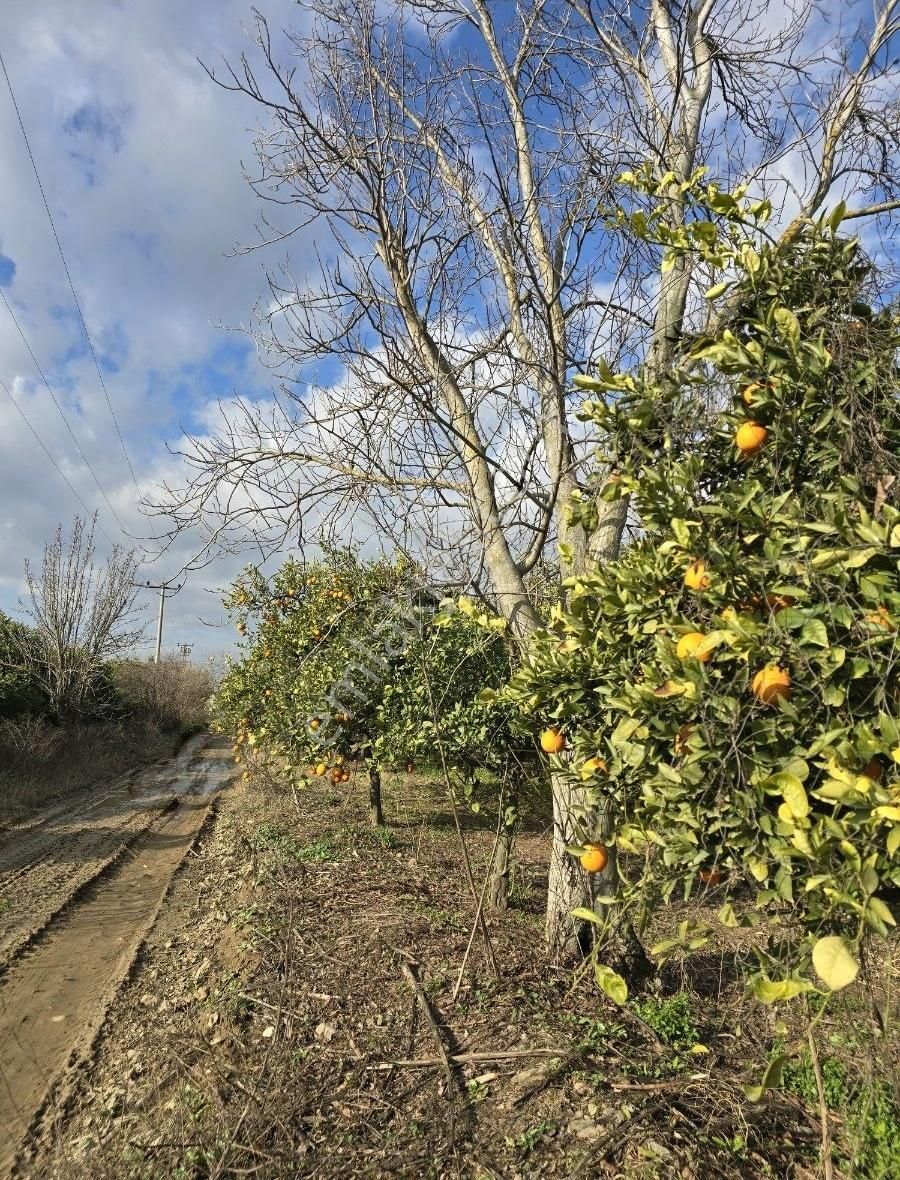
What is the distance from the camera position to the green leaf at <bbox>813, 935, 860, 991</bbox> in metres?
1.13

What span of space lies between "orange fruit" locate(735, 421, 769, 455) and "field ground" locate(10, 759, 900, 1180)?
130cm

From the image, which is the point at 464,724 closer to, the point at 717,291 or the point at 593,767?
the point at 593,767

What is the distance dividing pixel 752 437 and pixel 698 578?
40 cm

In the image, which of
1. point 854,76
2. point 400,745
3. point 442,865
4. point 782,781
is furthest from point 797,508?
point 442,865

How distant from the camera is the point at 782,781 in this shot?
4.78 feet

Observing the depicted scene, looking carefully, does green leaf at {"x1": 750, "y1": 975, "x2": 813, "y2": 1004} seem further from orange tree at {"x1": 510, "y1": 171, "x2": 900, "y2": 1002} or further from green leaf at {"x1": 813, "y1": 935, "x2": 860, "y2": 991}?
green leaf at {"x1": 813, "y1": 935, "x2": 860, "y2": 991}

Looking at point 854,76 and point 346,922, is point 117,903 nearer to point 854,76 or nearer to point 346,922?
point 346,922

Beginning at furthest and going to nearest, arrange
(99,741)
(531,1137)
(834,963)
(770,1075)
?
1. (99,741)
2. (531,1137)
3. (770,1075)
4. (834,963)

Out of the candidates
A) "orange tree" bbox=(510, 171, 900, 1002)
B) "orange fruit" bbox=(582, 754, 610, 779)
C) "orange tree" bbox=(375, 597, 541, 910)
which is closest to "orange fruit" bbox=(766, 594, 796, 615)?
"orange tree" bbox=(510, 171, 900, 1002)

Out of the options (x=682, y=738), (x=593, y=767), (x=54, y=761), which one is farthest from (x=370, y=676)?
(x=54, y=761)

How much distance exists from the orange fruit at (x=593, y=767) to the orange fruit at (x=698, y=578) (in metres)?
0.65

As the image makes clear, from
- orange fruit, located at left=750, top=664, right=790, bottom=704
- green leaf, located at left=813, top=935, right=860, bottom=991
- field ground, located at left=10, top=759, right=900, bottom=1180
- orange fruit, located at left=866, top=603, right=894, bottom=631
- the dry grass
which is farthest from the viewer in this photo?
the dry grass

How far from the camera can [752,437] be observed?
178 cm

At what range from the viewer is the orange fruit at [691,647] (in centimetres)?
160
